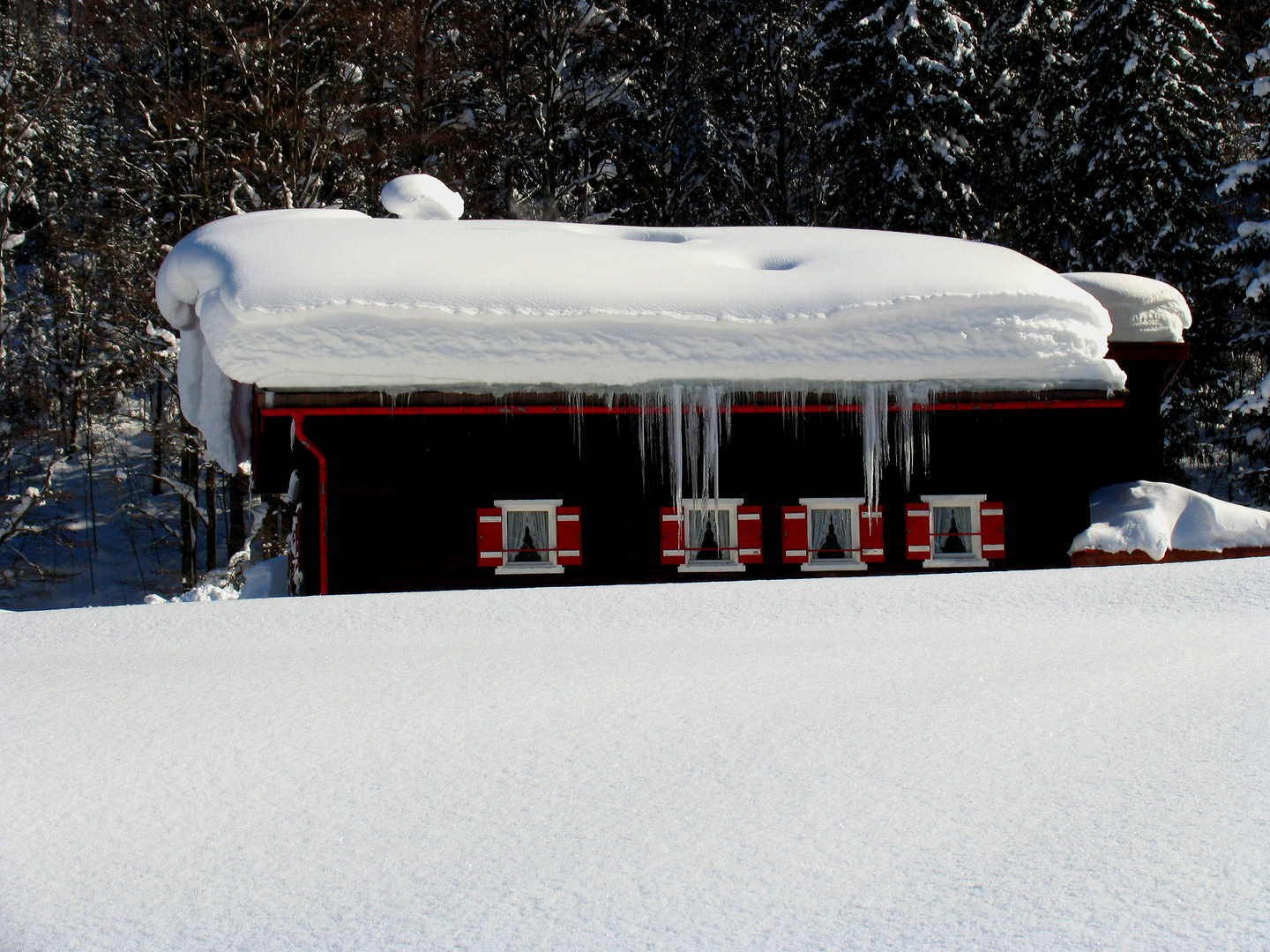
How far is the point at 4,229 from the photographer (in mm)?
17938

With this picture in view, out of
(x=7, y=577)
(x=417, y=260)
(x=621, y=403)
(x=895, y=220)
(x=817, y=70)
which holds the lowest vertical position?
(x=7, y=577)

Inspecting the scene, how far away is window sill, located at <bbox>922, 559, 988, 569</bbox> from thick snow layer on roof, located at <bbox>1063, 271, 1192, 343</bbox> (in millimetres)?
3215

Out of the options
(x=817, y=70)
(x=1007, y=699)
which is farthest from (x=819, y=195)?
(x=1007, y=699)

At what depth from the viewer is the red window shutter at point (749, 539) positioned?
957 centimetres

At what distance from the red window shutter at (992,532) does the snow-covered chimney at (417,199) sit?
21.1 feet

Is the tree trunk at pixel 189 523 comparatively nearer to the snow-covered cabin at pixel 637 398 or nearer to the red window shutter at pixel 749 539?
the snow-covered cabin at pixel 637 398

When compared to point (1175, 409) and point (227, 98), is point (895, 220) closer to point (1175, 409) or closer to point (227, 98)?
point (1175, 409)

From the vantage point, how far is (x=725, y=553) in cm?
967

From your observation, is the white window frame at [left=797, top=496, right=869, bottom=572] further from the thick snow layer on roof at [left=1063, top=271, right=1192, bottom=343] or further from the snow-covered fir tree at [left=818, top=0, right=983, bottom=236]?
the snow-covered fir tree at [left=818, top=0, right=983, bottom=236]

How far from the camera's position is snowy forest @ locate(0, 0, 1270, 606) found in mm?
16078

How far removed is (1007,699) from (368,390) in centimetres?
611

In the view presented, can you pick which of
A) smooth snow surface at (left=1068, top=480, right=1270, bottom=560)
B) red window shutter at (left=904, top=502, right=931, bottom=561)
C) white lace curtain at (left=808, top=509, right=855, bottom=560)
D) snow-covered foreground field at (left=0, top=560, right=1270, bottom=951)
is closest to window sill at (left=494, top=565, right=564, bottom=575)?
white lace curtain at (left=808, top=509, right=855, bottom=560)

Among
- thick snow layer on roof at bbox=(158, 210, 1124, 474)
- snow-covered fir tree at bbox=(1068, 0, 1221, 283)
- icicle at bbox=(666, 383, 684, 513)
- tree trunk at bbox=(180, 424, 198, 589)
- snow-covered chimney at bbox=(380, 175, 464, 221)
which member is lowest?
tree trunk at bbox=(180, 424, 198, 589)

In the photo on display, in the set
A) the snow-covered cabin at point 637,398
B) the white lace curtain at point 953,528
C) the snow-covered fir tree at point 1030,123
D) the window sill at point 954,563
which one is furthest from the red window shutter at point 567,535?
the snow-covered fir tree at point 1030,123
